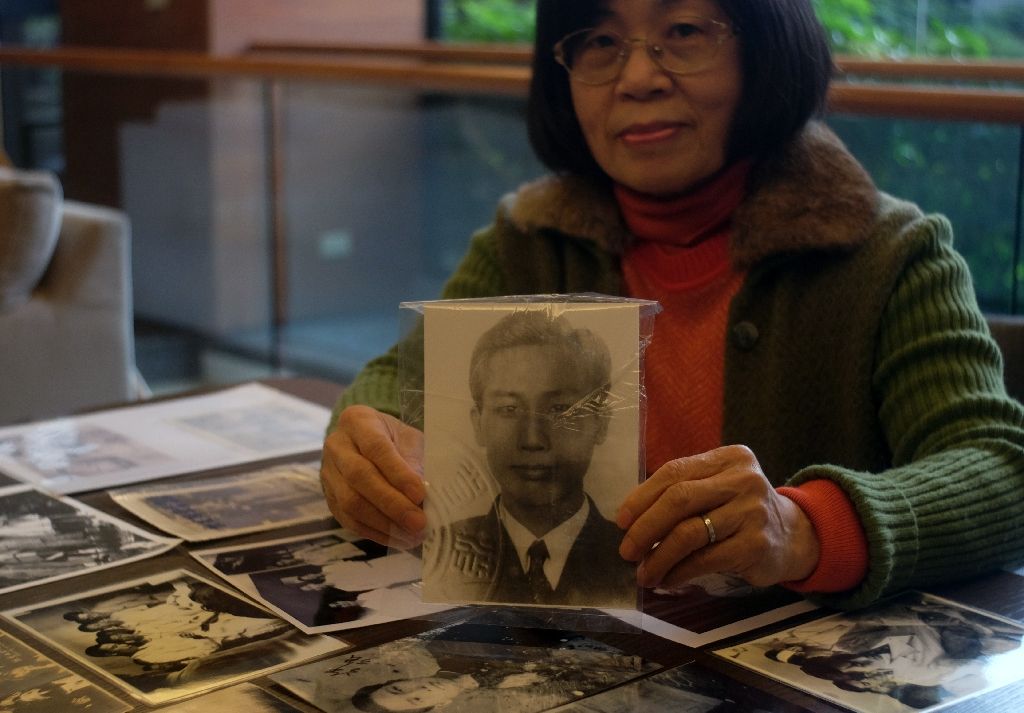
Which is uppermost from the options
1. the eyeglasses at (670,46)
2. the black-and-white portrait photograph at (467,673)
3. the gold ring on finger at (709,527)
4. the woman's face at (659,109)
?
the eyeglasses at (670,46)

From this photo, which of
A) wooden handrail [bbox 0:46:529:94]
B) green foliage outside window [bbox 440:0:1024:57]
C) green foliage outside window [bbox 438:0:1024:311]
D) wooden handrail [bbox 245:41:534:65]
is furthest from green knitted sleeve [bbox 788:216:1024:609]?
wooden handrail [bbox 245:41:534:65]

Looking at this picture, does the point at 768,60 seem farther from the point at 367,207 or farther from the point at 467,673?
the point at 367,207

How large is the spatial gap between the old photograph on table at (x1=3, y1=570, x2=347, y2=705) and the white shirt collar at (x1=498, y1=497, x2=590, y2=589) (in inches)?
5.6

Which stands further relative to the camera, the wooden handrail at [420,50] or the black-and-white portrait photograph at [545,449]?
the wooden handrail at [420,50]

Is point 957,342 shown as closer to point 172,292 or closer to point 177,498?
point 177,498

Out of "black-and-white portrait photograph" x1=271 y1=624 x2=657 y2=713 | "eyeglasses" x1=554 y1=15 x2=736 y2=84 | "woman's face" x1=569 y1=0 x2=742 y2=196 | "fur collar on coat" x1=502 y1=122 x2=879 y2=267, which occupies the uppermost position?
"eyeglasses" x1=554 y1=15 x2=736 y2=84

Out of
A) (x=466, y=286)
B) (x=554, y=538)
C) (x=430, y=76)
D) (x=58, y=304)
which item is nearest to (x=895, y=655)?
(x=554, y=538)

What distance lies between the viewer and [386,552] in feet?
3.61

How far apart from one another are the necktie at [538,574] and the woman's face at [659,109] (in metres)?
0.56

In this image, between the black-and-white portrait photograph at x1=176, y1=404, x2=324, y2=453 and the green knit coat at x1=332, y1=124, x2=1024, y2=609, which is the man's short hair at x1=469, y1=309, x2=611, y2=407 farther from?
the black-and-white portrait photograph at x1=176, y1=404, x2=324, y2=453

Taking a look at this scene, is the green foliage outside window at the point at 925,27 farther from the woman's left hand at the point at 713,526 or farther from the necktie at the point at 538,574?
the necktie at the point at 538,574

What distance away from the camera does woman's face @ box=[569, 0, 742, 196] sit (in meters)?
1.30

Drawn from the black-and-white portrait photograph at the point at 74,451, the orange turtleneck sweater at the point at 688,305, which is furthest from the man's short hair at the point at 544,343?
the black-and-white portrait photograph at the point at 74,451

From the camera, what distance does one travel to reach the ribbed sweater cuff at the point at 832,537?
3.18 feet
